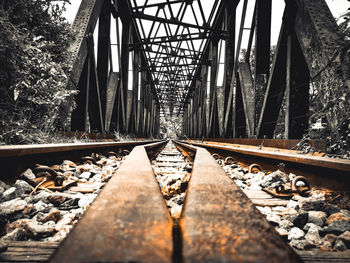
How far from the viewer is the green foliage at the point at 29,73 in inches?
100

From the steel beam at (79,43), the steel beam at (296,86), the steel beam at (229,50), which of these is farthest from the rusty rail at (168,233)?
the steel beam at (229,50)

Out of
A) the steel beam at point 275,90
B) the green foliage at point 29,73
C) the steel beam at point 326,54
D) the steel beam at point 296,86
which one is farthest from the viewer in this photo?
the steel beam at point 275,90

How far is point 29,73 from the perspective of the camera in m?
2.86

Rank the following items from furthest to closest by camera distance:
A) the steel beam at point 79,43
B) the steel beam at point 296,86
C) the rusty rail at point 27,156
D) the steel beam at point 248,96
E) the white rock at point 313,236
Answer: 1. the steel beam at point 248,96
2. the steel beam at point 79,43
3. the steel beam at point 296,86
4. the rusty rail at point 27,156
5. the white rock at point 313,236

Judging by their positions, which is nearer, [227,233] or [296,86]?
[227,233]

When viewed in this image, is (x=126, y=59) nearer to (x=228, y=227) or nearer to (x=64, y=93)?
(x=64, y=93)

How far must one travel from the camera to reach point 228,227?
1.26ft

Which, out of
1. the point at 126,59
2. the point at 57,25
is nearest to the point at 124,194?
the point at 57,25

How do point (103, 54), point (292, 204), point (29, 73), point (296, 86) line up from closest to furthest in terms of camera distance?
point (292, 204), point (29, 73), point (296, 86), point (103, 54)

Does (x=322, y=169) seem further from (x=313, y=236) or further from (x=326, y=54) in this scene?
(x=326, y=54)

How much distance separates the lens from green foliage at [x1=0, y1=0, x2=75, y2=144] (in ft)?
8.36

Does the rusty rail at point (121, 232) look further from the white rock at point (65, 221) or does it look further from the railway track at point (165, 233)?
the white rock at point (65, 221)

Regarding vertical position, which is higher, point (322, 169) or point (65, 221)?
point (322, 169)

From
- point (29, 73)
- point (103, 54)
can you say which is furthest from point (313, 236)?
point (103, 54)
